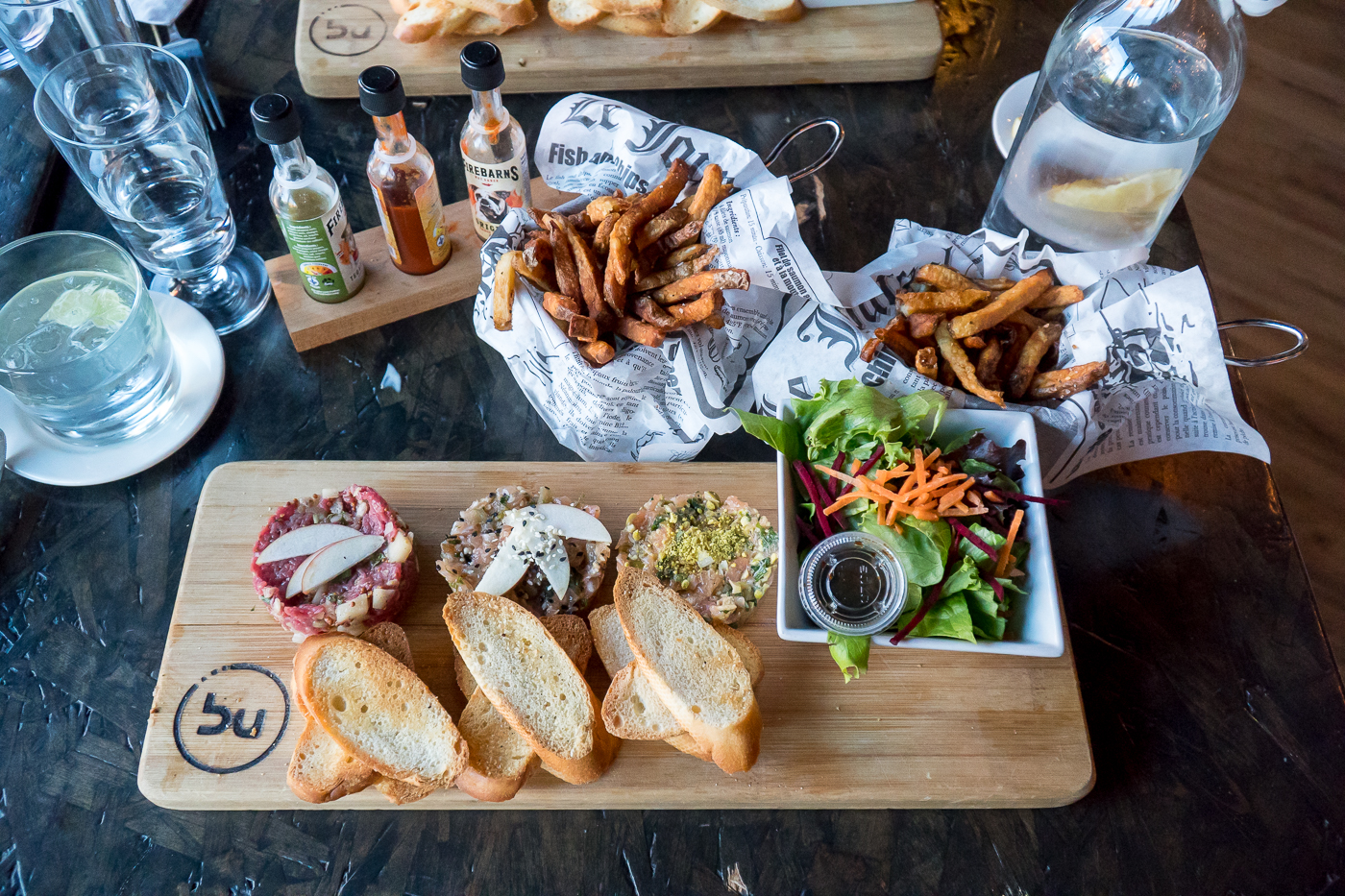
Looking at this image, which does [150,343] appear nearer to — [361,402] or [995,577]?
[361,402]

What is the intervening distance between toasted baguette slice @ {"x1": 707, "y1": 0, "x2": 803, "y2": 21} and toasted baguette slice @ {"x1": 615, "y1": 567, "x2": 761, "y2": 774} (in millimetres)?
1602

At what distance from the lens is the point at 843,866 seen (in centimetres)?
160

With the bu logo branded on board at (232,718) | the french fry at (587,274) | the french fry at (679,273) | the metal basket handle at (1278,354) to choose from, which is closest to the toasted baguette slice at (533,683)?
the bu logo branded on board at (232,718)

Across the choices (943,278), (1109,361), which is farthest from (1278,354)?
(943,278)

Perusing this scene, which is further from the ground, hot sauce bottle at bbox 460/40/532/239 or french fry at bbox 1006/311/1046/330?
hot sauce bottle at bbox 460/40/532/239

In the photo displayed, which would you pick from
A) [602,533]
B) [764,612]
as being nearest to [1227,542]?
[764,612]

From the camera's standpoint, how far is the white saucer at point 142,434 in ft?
6.16

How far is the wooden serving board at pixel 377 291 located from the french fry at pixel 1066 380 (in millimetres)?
1152

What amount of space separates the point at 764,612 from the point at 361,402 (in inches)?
39.8

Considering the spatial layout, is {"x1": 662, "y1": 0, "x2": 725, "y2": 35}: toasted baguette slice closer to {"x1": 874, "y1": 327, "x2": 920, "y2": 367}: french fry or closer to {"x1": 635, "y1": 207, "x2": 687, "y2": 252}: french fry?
{"x1": 635, "y1": 207, "x2": 687, "y2": 252}: french fry

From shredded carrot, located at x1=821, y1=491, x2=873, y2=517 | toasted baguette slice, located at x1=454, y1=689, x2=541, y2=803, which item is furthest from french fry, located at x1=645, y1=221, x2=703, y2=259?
toasted baguette slice, located at x1=454, y1=689, x2=541, y2=803

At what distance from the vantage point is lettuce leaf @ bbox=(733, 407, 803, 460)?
1.70 meters

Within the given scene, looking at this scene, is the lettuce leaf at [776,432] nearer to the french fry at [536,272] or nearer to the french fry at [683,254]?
the french fry at [683,254]

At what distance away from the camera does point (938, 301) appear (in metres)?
1.83
